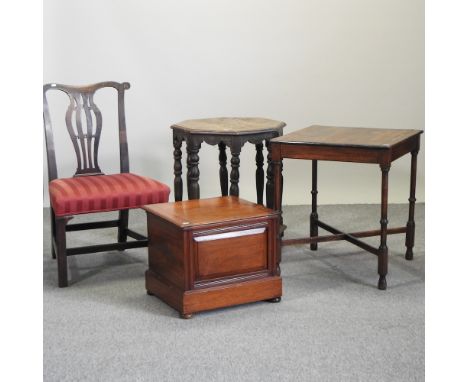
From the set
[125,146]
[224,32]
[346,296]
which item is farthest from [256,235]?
[224,32]

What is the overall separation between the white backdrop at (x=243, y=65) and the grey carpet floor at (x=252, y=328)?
4.71 feet

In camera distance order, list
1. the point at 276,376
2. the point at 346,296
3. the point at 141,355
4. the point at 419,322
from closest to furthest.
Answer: the point at 276,376 → the point at 141,355 → the point at 419,322 → the point at 346,296

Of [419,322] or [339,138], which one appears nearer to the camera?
[419,322]

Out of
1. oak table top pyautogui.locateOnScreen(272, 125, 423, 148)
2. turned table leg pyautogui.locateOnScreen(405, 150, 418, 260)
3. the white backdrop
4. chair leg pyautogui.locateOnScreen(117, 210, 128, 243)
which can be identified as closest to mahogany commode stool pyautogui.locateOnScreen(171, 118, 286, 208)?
oak table top pyautogui.locateOnScreen(272, 125, 423, 148)

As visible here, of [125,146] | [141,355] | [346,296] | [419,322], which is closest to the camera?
[141,355]

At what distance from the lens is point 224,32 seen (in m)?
5.14

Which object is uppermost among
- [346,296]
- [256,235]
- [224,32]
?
[224,32]

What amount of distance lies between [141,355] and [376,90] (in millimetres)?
3267

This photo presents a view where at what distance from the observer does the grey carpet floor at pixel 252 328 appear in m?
2.51

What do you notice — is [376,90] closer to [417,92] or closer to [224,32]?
[417,92]

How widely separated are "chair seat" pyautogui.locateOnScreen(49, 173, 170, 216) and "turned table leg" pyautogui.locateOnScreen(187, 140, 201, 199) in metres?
0.24

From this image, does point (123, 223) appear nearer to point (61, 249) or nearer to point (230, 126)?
point (61, 249)

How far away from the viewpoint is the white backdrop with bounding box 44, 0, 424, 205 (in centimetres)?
504

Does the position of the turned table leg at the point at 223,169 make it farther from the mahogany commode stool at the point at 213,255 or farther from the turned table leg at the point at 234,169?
the mahogany commode stool at the point at 213,255
